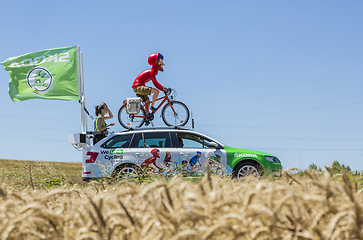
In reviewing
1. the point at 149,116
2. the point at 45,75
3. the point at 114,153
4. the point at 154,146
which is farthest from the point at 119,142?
the point at 45,75

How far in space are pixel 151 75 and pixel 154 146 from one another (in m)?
2.48

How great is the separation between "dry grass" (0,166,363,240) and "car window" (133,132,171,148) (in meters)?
7.95

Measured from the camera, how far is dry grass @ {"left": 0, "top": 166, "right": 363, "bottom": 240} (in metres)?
0.91

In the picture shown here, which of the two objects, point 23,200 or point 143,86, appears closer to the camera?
point 23,200

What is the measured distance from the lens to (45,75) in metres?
13.2

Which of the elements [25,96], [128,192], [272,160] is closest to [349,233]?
[128,192]

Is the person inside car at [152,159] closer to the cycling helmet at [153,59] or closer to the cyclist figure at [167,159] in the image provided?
the cyclist figure at [167,159]

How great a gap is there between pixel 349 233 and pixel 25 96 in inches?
566

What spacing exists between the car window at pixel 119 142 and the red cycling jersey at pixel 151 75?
2109 mm

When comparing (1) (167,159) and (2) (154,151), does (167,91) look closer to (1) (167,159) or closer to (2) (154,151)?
(2) (154,151)

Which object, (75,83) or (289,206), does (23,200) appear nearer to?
(289,206)

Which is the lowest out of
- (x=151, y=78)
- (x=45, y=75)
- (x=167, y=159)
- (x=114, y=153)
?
(x=167, y=159)

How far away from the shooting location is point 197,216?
0.93 meters

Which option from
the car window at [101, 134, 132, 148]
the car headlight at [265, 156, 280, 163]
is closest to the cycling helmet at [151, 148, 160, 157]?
the car window at [101, 134, 132, 148]
